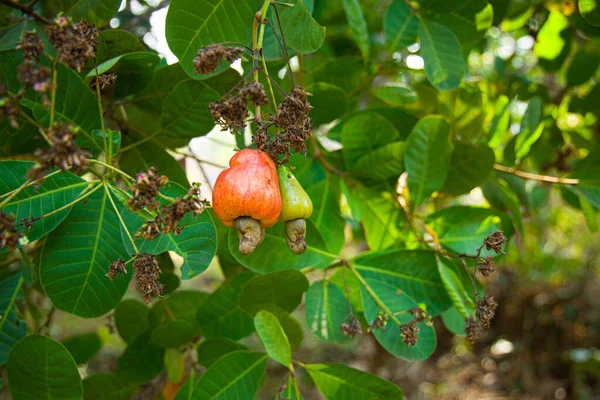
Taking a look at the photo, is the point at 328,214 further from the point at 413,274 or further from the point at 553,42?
the point at 553,42

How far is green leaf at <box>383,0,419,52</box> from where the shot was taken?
140 centimetres

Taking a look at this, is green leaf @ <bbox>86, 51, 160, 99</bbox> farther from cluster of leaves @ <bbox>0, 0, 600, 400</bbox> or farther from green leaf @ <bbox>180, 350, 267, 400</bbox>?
green leaf @ <bbox>180, 350, 267, 400</bbox>

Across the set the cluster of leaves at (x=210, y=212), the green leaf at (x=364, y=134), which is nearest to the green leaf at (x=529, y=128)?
the cluster of leaves at (x=210, y=212)

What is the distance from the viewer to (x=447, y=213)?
4.53 ft

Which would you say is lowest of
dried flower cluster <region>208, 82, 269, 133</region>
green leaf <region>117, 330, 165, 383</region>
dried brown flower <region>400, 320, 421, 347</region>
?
green leaf <region>117, 330, 165, 383</region>

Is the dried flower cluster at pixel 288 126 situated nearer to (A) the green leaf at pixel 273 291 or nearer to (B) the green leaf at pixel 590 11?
(A) the green leaf at pixel 273 291

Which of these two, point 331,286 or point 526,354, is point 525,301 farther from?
point 331,286

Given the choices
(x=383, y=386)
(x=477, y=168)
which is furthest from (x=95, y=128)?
(x=477, y=168)

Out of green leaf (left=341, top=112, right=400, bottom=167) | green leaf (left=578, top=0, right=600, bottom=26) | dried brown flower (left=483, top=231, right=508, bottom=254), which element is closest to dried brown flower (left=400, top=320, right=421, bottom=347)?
dried brown flower (left=483, top=231, right=508, bottom=254)

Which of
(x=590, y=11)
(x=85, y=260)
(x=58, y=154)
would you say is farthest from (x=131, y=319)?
(x=590, y=11)

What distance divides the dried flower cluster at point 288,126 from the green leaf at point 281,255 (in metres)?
0.30

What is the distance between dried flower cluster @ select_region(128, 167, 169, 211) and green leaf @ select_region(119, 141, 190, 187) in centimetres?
53

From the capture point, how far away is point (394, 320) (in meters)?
1.16

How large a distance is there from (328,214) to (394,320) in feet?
1.13
